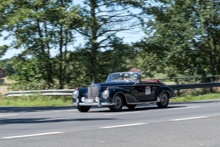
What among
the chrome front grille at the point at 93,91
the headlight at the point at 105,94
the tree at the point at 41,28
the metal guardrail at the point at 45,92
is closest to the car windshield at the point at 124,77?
the chrome front grille at the point at 93,91

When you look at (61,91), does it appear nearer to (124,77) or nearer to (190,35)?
(124,77)

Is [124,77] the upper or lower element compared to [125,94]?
upper

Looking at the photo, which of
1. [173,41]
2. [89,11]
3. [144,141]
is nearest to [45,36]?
[89,11]

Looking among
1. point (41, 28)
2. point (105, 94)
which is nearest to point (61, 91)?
point (41, 28)

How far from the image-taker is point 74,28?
25.2 m

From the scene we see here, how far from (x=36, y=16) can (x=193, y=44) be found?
14490 mm

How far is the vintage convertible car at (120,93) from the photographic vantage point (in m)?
14.0

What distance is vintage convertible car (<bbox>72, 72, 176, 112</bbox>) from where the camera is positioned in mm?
13953

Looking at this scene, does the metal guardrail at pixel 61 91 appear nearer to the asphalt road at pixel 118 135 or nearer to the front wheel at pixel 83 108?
the front wheel at pixel 83 108

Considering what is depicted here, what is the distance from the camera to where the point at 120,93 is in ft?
46.9

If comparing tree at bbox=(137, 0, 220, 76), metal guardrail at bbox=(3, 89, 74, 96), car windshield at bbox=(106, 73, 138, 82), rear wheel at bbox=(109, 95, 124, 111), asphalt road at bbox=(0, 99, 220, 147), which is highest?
tree at bbox=(137, 0, 220, 76)

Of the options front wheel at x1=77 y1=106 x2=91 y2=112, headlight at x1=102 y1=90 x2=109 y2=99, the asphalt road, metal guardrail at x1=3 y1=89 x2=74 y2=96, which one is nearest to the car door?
headlight at x1=102 y1=90 x2=109 y2=99

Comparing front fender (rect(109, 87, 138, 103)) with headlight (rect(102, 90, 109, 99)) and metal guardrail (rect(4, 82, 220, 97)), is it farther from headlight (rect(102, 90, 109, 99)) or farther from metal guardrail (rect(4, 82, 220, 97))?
metal guardrail (rect(4, 82, 220, 97))

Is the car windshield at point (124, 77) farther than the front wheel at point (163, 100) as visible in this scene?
No
